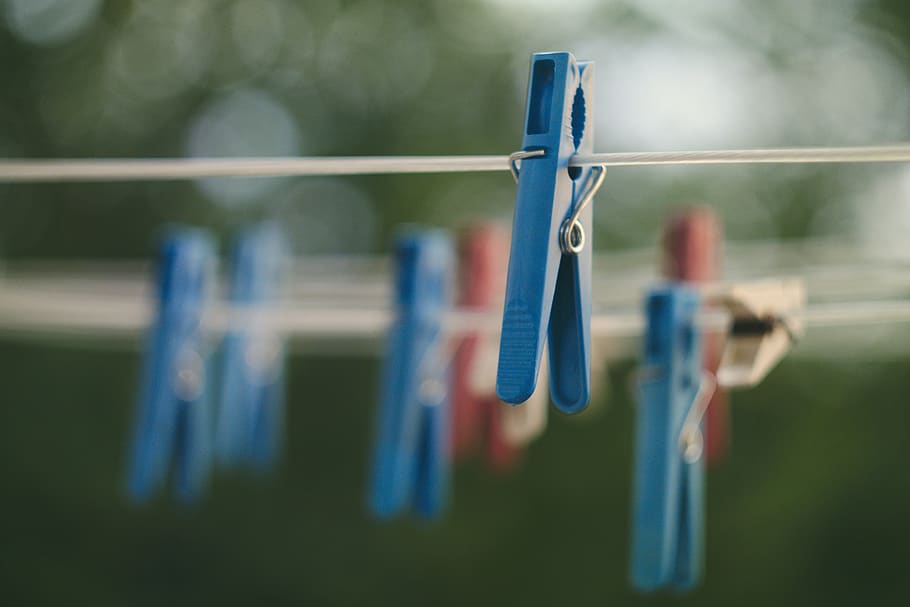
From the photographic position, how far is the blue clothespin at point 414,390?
4.80 feet

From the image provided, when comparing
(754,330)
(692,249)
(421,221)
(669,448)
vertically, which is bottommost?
(669,448)

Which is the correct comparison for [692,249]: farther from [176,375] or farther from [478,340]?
[176,375]

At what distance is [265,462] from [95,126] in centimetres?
320

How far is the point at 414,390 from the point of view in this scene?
1480 millimetres

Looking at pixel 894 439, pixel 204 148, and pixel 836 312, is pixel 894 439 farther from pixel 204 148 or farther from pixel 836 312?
pixel 836 312

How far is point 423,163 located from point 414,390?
2.07ft

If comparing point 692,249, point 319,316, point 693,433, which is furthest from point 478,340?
point 693,433

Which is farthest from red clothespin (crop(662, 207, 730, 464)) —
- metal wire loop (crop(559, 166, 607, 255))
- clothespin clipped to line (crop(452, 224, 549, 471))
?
metal wire loop (crop(559, 166, 607, 255))

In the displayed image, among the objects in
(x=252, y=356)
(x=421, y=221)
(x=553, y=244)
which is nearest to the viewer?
(x=553, y=244)

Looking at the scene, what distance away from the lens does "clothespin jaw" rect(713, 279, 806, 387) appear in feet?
3.63

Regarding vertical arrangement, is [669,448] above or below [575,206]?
below

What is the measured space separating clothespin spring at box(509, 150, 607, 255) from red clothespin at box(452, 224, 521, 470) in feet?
2.73

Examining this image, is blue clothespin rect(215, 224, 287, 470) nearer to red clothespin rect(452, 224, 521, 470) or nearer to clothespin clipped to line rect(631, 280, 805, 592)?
red clothespin rect(452, 224, 521, 470)

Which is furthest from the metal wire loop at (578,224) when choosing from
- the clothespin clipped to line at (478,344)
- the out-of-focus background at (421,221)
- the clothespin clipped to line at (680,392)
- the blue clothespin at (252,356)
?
the out-of-focus background at (421,221)
